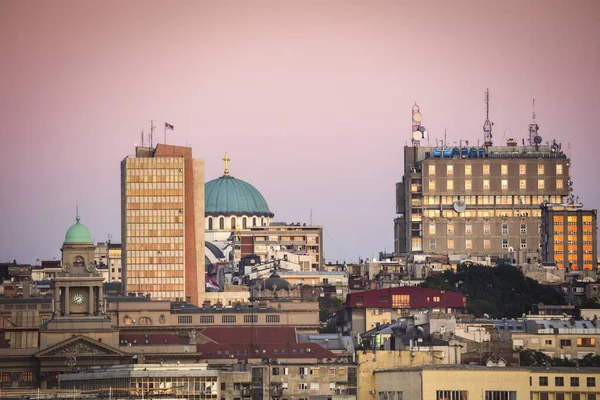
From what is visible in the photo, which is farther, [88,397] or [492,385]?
[492,385]

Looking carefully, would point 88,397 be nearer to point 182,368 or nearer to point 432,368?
point 182,368

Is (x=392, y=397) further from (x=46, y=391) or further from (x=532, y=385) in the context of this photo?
(x=46, y=391)

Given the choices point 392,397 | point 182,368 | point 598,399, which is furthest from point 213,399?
point 598,399

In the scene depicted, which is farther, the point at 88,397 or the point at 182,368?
the point at 182,368

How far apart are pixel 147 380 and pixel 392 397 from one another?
21.2 metres

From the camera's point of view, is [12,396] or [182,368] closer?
[12,396]

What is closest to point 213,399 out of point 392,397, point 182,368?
point 182,368

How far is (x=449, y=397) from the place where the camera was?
7544 inches

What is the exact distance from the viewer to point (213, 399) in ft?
623

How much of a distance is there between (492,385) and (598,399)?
410 inches

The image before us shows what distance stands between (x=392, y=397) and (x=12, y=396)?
33.7 m

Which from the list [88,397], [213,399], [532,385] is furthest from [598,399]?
[88,397]

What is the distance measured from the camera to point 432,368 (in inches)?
7638

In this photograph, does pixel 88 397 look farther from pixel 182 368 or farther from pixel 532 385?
pixel 532 385
